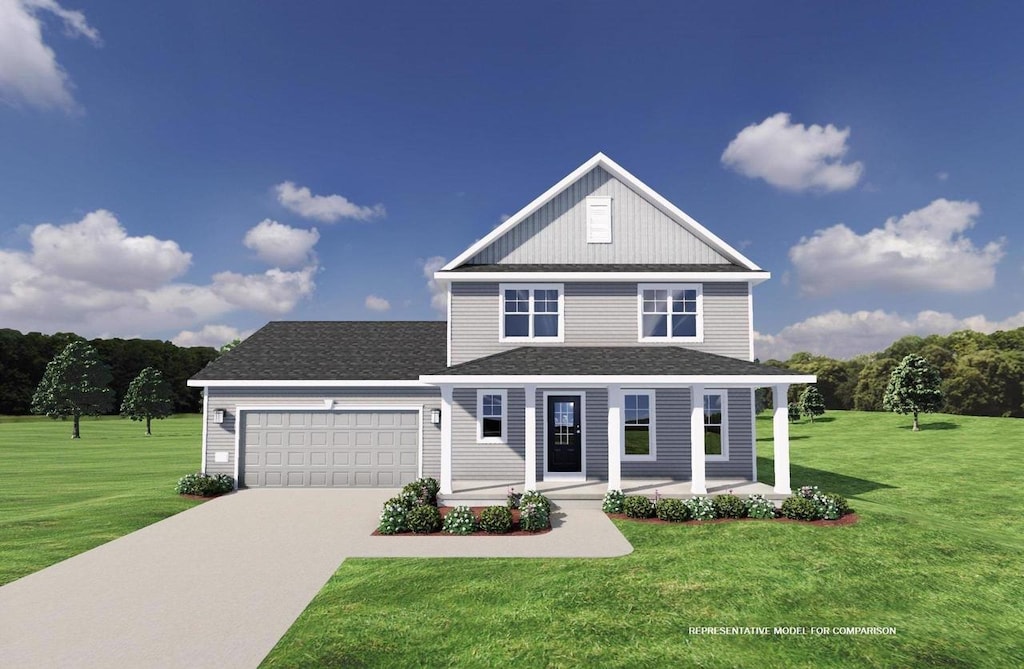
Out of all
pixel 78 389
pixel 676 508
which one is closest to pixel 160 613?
pixel 676 508

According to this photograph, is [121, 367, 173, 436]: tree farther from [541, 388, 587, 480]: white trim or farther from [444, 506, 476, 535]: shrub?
[444, 506, 476, 535]: shrub

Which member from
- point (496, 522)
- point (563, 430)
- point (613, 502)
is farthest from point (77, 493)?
point (613, 502)

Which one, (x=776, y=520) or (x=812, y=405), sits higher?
(x=812, y=405)

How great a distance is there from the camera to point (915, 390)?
35.9m

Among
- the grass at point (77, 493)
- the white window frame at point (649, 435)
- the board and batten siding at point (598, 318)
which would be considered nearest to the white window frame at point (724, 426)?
the board and batten siding at point (598, 318)

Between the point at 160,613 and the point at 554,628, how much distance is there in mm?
6009

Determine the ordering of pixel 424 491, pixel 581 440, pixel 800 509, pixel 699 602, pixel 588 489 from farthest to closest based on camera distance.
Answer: pixel 581 440 < pixel 588 489 < pixel 424 491 < pixel 800 509 < pixel 699 602

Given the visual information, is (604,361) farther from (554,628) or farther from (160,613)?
(160,613)

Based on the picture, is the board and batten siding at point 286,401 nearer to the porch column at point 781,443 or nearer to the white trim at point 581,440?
the white trim at point 581,440

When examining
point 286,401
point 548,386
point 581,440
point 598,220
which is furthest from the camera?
point 598,220

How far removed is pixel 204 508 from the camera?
14562 millimetres

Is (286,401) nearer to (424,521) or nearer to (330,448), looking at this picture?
(330,448)

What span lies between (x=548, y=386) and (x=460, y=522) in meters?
5.12

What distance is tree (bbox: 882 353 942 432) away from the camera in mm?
35719
